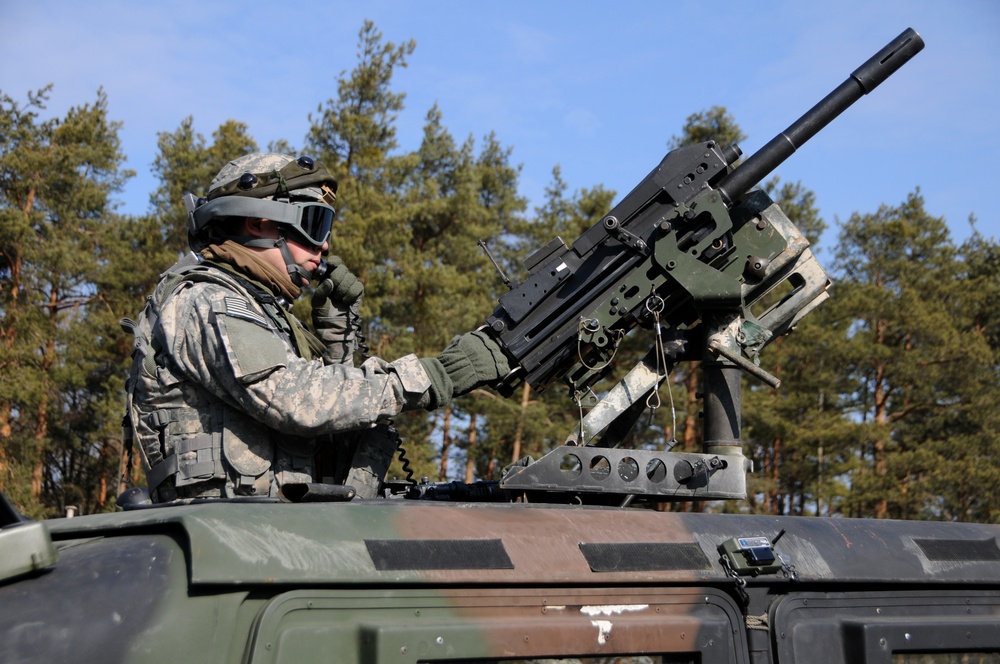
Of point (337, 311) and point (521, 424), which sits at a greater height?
point (521, 424)

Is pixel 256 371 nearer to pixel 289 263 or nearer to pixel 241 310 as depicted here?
pixel 241 310

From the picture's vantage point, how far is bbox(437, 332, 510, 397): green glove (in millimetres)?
4363

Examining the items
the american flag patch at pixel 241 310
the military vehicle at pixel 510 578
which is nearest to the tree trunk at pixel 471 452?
the military vehicle at pixel 510 578

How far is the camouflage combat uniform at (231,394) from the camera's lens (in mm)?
3703

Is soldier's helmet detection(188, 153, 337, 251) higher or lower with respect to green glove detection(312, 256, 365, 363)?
higher

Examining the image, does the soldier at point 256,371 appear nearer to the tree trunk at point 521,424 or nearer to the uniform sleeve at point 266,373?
the uniform sleeve at point 266,373

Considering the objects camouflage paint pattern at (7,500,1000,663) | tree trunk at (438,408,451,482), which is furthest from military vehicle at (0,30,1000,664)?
tree trunk at (438,408,451,482)

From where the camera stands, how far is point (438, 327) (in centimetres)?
2389

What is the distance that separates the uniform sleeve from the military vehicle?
1.24ft

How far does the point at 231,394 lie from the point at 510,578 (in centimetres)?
122

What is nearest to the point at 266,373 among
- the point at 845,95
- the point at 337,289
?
the point at 337,289

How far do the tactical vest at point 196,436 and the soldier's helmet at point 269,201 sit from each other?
34cm

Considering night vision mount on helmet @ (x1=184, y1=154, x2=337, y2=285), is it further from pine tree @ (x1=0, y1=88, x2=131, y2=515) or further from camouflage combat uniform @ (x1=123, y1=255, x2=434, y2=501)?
pine tree @ (x1=0, y1=88, x2=131, y2=515)

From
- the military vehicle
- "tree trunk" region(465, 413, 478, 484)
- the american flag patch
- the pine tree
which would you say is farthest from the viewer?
"tree trunk" region(465, 413, 478, 484)
